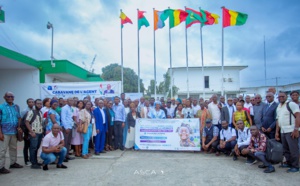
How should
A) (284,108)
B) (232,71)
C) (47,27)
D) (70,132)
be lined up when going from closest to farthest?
1. (284,108)
2. (70,132)
3. (47,27)
4. (232,71)

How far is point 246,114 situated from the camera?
8.04 m

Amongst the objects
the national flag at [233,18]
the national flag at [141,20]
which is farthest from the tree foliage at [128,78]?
the national flag at [233,18]

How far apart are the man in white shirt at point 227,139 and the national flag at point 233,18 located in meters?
9.64

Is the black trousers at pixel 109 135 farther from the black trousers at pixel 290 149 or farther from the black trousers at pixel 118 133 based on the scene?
the black trousers at pixel 290 149

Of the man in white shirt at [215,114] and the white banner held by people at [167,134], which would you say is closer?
the white banner held by people at [167,134]

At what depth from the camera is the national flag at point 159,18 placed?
624 inches

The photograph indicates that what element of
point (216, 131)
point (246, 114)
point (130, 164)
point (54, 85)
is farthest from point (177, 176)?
point (54, 85)

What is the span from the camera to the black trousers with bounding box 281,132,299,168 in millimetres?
6105

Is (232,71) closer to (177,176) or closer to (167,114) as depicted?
(167,114)

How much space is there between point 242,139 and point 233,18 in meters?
10.6

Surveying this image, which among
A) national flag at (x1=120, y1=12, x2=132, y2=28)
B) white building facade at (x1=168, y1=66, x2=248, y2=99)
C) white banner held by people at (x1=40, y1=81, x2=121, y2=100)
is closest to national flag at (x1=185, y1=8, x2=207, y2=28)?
national flag at (x1=120, y1=12, x2=132, y2=28)

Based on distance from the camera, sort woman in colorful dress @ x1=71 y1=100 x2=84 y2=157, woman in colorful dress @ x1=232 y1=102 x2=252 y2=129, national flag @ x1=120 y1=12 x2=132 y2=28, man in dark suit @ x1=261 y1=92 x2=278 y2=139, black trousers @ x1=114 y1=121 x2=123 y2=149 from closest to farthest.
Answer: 1. man in dark suit @ x1=261 y1=92 x2=278 y2=139
2. woman in colorful dress @ x1=71 y1=100 x2=84 y2=157
3. woman in colorful dress @ x1=232 y1=102 x2=252 y2=129
4. black trousers @ x1=114 y1=121 x2=123 y2=149
5. national flag @ x1=120 y1=12 x2=132 y2=28

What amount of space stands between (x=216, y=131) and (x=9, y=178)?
6094 millimetres

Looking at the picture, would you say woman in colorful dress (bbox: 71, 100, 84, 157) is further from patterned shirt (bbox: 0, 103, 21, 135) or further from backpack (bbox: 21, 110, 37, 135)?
patterned shirt (bbox: 0, 103, 21, 135)
